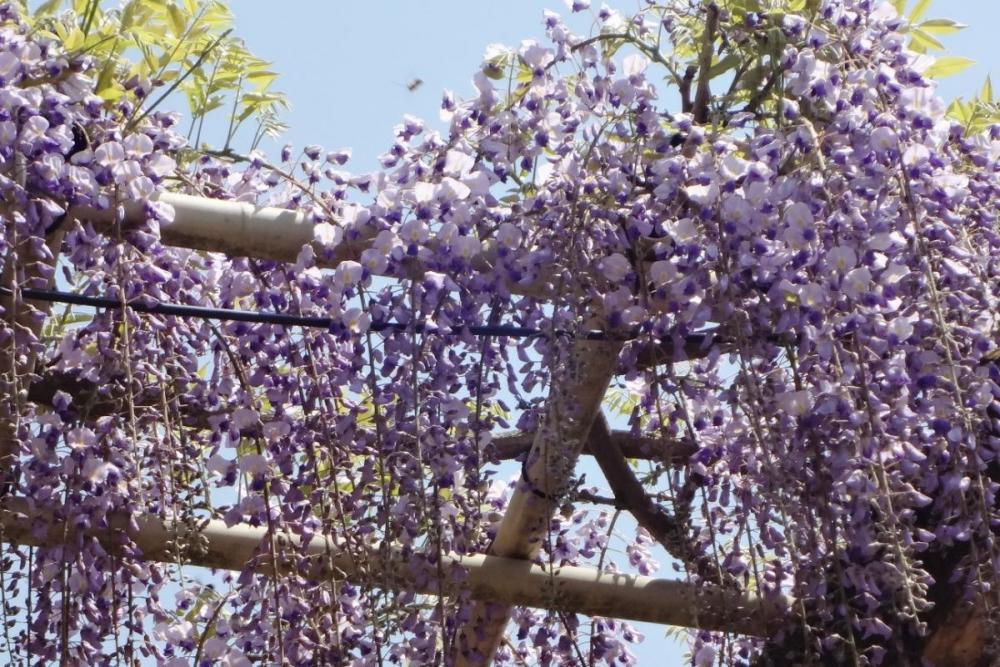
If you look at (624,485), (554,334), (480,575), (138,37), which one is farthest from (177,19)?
(624,485)

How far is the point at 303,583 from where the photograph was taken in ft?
8.77

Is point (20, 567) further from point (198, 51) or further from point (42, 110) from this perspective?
point (198, 51)

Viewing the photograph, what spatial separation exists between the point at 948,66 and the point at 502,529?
1.23 m

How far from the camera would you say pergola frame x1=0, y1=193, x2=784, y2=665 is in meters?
2.53

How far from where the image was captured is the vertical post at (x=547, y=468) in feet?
8.17

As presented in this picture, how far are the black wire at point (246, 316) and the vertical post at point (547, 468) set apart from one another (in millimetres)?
68

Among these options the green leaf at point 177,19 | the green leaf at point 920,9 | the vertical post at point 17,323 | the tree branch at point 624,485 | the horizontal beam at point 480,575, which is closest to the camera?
the vertical post at point 17,323

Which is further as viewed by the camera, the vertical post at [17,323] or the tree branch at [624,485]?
the tree branch at [624,485]

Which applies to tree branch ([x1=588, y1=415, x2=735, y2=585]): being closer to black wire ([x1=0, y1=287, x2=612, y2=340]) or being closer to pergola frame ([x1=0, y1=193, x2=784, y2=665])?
pergola frame ([x1=0, y1=193, x2=784, y2=665])

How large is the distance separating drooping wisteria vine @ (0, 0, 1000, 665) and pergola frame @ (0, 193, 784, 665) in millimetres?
27

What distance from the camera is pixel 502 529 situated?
120 inches

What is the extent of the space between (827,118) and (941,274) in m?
0.32

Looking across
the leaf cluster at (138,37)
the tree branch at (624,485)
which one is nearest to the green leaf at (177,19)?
the leaf cluster at (138,37)

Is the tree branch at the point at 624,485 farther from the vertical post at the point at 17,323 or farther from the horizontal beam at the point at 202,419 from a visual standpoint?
the vertical post at the point at 17,323
